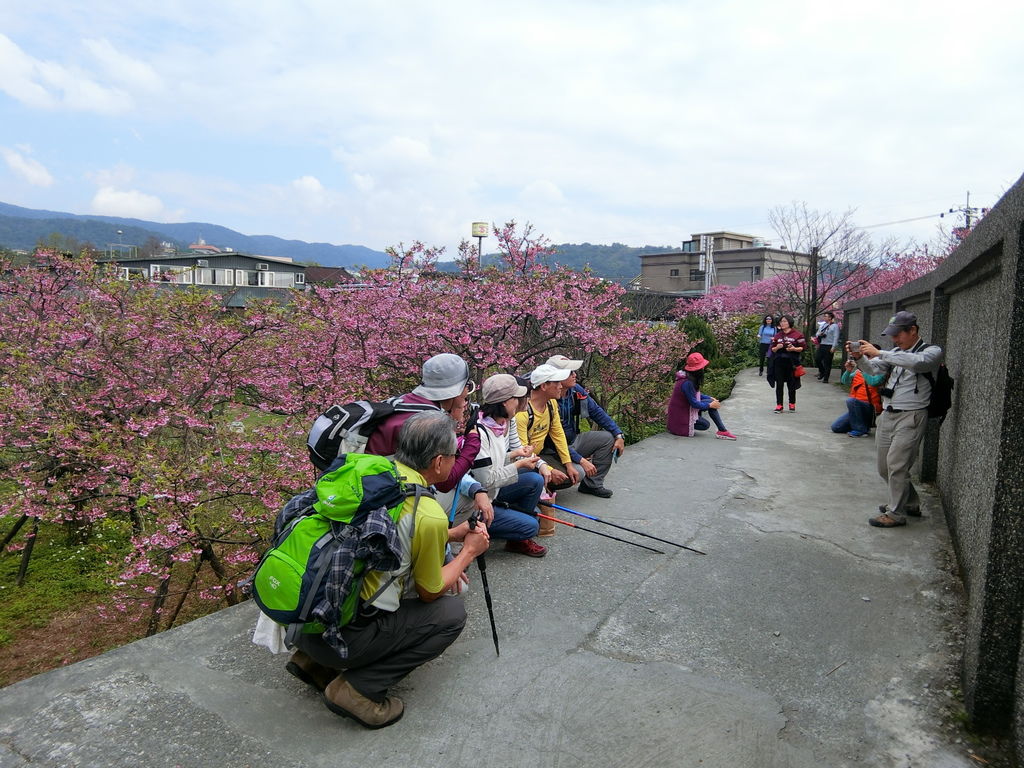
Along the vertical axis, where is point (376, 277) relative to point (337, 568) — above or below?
above

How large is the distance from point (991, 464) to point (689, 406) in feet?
18.2

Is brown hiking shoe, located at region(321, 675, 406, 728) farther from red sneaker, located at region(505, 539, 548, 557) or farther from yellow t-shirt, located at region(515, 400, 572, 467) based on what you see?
yellow t-shirt, located at region(515, 400, 572, 467)

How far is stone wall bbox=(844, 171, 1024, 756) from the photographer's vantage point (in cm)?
251

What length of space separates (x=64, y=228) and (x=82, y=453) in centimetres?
22779

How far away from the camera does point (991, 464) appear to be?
3014mm

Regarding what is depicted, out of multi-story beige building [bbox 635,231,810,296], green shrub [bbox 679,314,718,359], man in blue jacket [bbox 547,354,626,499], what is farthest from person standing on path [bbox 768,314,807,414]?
multi-story beige building [bbox 635,231,810,296]

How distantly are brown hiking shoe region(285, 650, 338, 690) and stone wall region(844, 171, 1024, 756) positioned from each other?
104 inches

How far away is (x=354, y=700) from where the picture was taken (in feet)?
8.45

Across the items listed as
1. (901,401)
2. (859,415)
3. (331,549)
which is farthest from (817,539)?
(859,415)

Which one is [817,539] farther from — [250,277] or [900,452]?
[250,277]

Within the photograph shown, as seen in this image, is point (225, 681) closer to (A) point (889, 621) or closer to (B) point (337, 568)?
(B) point (337, 568)

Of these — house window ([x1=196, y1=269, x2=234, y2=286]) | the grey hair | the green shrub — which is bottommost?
the grey hair

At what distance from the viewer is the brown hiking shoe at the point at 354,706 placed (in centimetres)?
257

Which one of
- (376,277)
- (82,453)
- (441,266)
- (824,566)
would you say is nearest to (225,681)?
(82,453)
